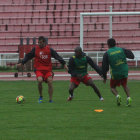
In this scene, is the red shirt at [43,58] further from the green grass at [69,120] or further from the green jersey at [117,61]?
the green jersey at [117,61]

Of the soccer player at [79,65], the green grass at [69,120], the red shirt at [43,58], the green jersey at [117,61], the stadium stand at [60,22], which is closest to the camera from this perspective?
the green grass at [69,120]

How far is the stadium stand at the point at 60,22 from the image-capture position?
110 ft

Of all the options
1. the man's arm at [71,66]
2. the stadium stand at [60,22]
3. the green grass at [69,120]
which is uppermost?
the stadium stand at [60,22]

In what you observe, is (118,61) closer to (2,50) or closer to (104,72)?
(104,72)

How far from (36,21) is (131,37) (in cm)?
833

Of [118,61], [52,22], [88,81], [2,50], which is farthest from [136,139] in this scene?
[52,22]

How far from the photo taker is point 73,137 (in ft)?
25.7

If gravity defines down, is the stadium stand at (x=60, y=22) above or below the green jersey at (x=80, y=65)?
above

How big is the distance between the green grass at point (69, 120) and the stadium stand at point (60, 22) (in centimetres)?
1909

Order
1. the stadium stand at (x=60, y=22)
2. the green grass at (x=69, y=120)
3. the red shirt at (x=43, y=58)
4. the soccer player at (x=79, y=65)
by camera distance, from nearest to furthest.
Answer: the green grass at (x=69, y=120) → the red shirt at (x=43, y=58) → the soccer player at (x=79, y=65) → the stadium stand at (x=60, y=22)

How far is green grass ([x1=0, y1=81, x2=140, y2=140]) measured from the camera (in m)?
8.02

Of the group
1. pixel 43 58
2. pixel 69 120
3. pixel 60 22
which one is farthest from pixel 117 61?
pixel 60 22

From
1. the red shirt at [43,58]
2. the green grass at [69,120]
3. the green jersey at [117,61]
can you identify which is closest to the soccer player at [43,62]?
the red shirt at [43,58]

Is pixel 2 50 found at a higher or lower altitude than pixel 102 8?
lower
